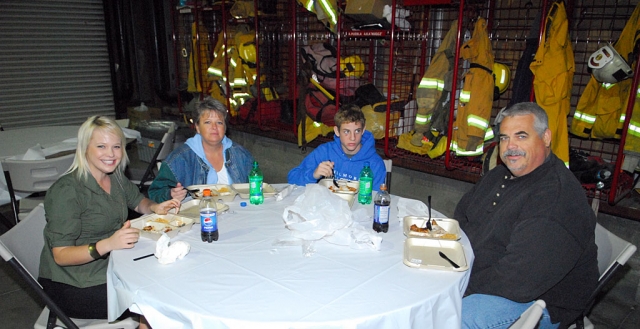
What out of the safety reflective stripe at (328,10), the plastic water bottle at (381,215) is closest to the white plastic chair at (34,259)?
the plastic water bottle at (381,215)

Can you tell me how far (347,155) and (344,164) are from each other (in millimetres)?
68

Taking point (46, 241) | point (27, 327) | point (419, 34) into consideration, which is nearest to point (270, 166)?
point (419, 34)

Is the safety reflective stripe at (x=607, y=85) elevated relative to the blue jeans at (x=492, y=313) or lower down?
elevated

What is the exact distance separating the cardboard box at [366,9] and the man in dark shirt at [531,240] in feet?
8.71

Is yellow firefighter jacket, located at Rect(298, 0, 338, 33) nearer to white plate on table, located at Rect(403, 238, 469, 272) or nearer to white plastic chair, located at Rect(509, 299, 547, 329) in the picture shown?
white plate on table, located at Rect(403, 238, 469, 272)

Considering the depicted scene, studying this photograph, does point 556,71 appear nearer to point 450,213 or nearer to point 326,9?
point 450,213

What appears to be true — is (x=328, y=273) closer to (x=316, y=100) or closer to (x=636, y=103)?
(x=636, y=103)

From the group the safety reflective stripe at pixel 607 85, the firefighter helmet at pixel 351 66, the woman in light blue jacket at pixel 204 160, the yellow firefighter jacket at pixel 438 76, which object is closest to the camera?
the woman in light blue jacket at pixel 204 160

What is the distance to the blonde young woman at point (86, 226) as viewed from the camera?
6.43ft

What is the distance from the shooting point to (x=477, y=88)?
12.6 feet

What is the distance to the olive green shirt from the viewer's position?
6.49 ft

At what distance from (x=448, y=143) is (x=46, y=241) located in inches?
130

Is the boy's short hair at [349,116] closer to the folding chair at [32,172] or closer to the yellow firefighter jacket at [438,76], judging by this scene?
the yellow firefighter jacket at [438,76]

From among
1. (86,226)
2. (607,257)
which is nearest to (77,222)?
(86,226)
